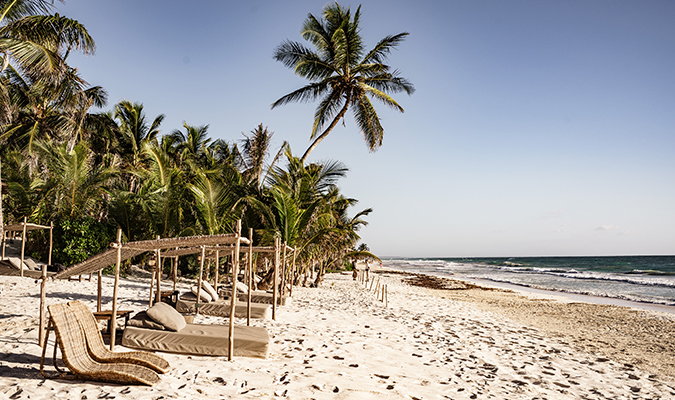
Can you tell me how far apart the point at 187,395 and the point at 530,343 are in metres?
7.18

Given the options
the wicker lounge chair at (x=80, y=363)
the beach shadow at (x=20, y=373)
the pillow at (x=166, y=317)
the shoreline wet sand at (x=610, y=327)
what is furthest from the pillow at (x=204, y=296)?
the shoreline wet sand at (x=610, y=327)

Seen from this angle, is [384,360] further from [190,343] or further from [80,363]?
[80,363]

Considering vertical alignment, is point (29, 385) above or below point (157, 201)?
below

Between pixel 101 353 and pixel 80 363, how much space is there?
27cm

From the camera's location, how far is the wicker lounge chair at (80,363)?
4031mm

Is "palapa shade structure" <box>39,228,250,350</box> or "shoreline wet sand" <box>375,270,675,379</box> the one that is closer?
"palapa shade structure" <box>39,228,250,350</box>

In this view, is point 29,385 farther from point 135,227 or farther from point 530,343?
point 135,227

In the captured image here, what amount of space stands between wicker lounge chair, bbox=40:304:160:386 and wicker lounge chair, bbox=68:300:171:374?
0.05 m

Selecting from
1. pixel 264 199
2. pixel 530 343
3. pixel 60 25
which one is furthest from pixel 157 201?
pixel 530 343

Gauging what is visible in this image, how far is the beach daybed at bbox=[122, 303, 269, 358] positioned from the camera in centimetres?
537

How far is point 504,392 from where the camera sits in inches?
201

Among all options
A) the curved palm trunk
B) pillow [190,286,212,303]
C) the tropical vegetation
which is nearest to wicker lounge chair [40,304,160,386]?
pillow [190,286,212,303]

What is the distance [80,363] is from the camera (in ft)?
13.5

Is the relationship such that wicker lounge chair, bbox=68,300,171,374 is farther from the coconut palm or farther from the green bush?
the green bush
